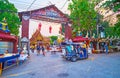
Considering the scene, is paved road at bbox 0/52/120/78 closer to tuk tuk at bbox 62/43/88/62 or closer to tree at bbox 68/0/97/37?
tuk tuk at bbox 62/43/88/62

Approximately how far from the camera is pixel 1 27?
55.9 ft

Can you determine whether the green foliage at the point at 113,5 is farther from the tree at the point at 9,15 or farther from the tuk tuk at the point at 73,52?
the tree at the point at 9,15

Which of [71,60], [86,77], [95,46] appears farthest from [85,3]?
[86,77]

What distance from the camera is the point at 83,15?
111 feet

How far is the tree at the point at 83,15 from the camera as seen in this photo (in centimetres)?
3344

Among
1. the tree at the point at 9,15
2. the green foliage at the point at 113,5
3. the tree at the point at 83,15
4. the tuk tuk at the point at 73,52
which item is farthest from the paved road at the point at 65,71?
the tree at the point at 83,15

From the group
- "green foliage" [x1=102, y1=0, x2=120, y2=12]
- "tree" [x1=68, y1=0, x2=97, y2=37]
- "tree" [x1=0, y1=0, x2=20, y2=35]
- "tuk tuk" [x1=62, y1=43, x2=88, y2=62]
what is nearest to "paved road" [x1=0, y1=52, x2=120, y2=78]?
"tuk tuk" [x1=62, y1=43, x2=88, y2=62]

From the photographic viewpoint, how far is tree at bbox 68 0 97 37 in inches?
1316

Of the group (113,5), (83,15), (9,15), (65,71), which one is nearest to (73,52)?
(65,71)

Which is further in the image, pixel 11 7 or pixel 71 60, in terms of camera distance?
pixel 11 7

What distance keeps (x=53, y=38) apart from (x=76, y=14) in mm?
45411

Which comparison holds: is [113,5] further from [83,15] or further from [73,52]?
[83,15]

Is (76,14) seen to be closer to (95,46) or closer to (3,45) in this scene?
(95,46)

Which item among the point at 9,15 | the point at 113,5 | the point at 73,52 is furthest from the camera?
the point at 9,15
